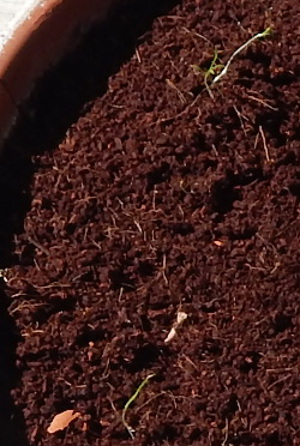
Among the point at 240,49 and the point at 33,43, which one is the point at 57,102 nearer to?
the point at 33,43

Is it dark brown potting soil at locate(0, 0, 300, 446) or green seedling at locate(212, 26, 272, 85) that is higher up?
green seedling at locate(212, 26, 272, 85)

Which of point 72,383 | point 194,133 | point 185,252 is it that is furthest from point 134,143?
point 72,383

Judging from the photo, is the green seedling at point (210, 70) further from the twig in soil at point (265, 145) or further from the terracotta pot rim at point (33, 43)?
the terracotta pot rim at point (33, 43)

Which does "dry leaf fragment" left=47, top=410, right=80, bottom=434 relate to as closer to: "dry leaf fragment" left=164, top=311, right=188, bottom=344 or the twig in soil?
"dry leaf fragment" left=164, top=311, right=188, bottom=344

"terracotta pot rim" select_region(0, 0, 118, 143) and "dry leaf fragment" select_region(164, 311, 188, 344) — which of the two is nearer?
"dry leaf fragment" select_region(164, 311, 188, 344)

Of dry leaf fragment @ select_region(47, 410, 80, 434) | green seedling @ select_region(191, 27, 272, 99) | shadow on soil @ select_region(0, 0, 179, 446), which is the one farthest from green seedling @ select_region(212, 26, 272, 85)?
dry leaf fragment @ select_region(47, 410, 80, 434)

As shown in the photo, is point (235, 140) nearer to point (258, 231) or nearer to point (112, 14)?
point (258, 231)

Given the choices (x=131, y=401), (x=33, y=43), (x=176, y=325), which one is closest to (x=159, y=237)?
(x=176, y=325)
